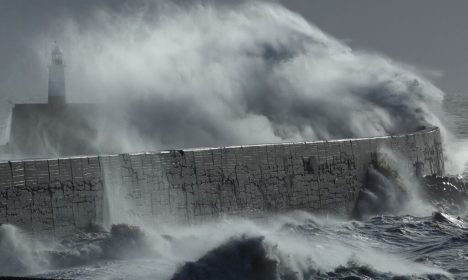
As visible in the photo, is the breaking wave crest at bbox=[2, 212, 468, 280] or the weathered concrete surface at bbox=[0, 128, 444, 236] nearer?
the breaking wave crest at bbox=[2, 212, 468, 280]

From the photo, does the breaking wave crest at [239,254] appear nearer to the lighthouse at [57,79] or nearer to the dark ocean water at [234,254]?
the dark ocean water at [234,254]

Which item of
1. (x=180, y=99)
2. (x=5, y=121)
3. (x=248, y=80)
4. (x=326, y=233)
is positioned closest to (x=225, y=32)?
(x=248, y=80)

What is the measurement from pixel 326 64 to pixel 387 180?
798cm

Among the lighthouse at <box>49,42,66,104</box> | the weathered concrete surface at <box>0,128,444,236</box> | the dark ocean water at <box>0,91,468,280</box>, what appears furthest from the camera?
the lighthouse at <box>49,42,66,104</box>

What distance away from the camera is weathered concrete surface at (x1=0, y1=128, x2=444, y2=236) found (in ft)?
26.3

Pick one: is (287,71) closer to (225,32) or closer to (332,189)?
(225,32)

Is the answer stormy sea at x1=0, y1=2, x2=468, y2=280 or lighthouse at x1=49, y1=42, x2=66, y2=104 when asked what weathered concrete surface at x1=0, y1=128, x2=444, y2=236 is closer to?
stormy sea at x1=0, y1=2, x2=468, y2=280

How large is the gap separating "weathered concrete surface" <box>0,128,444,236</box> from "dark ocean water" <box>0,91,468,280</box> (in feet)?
0.77

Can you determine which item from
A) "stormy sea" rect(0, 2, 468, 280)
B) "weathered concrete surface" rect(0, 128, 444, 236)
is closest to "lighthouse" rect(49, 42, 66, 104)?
"stormy sea" rect(0, 2, 468, 280)

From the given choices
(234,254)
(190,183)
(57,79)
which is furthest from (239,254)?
(57,79)

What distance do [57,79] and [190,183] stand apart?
45.1 ft

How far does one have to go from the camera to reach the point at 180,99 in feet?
64.2

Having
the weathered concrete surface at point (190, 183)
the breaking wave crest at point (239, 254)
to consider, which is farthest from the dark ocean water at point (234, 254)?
the weathered concrete surface at point (190, 183)

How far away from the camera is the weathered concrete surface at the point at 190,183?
8.01 m
